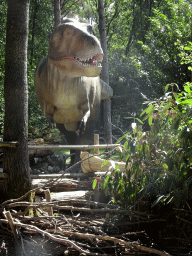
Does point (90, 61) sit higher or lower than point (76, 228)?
higher

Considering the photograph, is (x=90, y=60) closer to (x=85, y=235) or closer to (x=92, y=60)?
(x=92, y=60)

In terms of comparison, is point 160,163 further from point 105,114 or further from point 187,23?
point 187,23

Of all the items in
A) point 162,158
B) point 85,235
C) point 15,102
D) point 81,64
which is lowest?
point 85,235

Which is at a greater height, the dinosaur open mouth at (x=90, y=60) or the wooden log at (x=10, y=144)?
the dinosaur open mouth at (x=90, y=60)

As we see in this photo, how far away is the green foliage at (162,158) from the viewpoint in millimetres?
2314

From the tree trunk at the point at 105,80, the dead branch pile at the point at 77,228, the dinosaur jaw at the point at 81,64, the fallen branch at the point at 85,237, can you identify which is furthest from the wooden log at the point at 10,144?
the tree trunk at the point at 105,80

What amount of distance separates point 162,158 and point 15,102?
165 centimetres

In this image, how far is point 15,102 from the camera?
122 inches

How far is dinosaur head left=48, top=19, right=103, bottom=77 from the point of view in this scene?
386 centimetres

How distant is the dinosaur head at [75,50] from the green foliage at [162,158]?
157 cm

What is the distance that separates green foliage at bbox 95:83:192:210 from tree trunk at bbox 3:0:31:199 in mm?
950

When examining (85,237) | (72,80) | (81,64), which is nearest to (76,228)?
(85,237)

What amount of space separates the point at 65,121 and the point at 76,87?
603 millimetres

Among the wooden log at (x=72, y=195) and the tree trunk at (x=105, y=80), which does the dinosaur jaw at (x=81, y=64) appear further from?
the tree trunk at (x=105, y=80)
